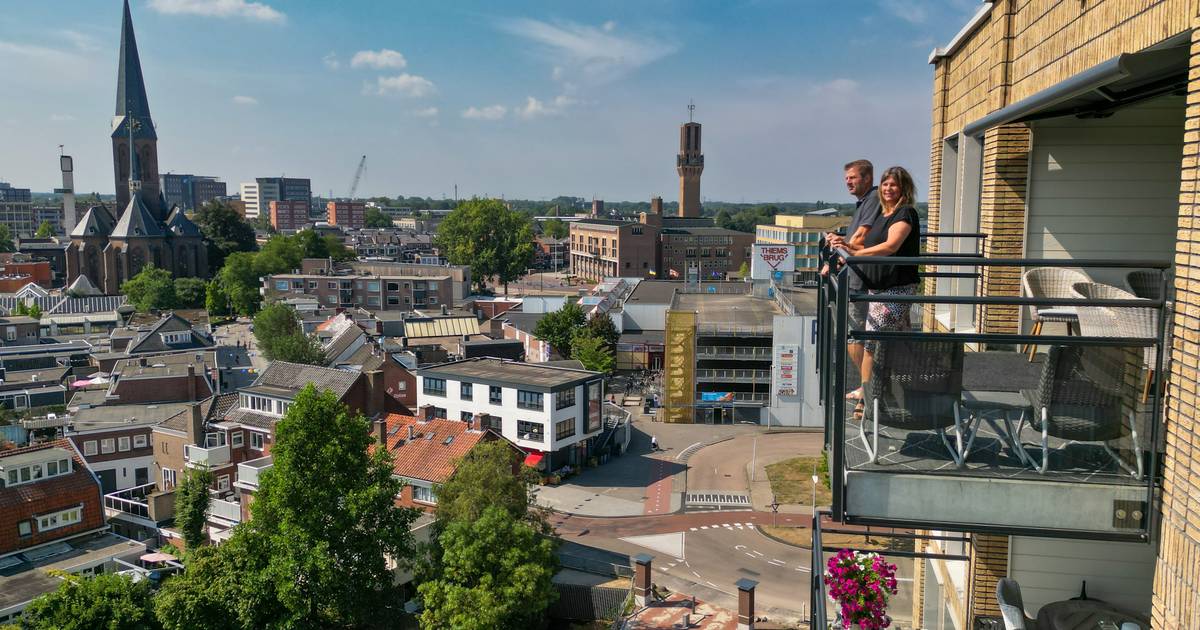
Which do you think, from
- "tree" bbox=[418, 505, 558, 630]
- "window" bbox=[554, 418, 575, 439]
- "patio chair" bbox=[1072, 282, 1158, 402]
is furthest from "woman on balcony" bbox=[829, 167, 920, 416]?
"window" bbox=[554, 418, 575, 439]

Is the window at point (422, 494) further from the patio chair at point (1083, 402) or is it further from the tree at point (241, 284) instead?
the tree at point (241, 284)

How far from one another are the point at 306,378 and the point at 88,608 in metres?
19.8

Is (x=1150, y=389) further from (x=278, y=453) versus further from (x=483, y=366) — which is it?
(x=483, y=366)

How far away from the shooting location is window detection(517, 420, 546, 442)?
37125 mm

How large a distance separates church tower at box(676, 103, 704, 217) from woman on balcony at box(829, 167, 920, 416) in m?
130

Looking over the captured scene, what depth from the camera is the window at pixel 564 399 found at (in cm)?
3681

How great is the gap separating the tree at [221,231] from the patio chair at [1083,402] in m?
113

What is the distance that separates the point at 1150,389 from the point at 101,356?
60.3m

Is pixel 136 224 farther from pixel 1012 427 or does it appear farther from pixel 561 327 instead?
pixel 1012 427

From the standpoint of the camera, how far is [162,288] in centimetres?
8319

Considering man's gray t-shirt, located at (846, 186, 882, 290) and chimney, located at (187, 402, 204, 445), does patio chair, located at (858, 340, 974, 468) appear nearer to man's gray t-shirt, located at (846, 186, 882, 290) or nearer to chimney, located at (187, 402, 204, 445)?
man's gray t-shirt, located at (846, 186, 882, 290)

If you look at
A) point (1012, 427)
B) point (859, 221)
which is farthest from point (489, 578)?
point (1012, 427)

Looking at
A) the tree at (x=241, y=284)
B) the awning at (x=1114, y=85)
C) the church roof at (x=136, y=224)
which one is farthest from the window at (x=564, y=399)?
the church roof at (x=136, y=224)

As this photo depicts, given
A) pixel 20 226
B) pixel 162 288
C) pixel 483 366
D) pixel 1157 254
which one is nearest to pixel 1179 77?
pixel 1157 254
